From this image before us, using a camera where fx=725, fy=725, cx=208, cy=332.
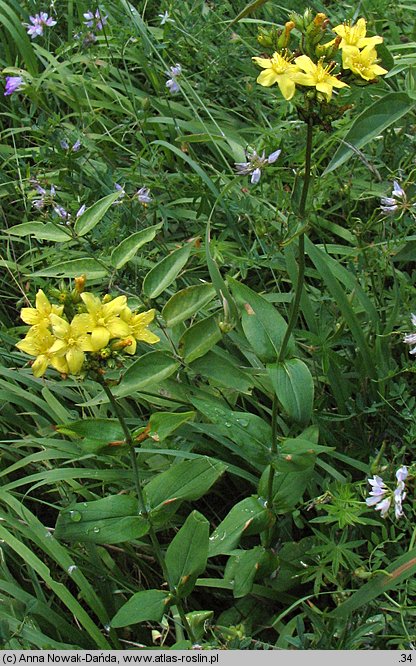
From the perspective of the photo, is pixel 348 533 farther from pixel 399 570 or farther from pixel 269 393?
pixel 269 393

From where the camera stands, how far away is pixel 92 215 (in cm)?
167

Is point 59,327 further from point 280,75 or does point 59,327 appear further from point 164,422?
point 280,75

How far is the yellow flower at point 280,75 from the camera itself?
1104 mm

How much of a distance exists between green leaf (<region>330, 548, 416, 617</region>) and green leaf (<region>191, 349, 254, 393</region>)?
0.45m

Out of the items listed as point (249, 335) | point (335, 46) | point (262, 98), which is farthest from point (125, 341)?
point (262, 98)

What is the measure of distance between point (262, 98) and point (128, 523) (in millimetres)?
1547

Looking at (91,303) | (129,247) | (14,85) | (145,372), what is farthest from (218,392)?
(14,85)

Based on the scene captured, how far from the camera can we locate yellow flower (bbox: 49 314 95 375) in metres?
1.09

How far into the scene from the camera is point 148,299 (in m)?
1.57

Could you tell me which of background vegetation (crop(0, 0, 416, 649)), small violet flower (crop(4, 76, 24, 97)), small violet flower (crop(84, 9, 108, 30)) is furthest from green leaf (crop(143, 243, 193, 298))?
small violet flower (crop(84, 9, 108, 30))

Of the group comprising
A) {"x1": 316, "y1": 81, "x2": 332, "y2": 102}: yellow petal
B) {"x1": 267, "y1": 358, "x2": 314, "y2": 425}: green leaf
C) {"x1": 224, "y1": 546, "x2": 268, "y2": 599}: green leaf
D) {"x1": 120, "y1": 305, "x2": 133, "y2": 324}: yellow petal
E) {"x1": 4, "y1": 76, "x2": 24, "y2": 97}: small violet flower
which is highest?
{"x1": 316, "y1": 81, "x2": 332, "y2": 102}: yellow petal

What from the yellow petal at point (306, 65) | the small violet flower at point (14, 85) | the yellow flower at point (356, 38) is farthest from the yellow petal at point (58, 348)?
the small violet flower at point (14, 85)

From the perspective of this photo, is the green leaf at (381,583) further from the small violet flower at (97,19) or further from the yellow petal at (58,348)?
the small violet flower at (97,19)

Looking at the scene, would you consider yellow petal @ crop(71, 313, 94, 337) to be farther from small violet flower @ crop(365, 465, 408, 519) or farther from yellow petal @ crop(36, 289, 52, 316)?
small violet flower @ crop(365, 465, 408, 519)
